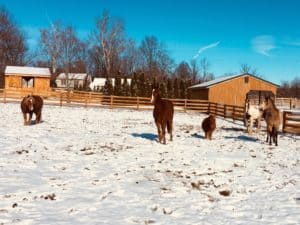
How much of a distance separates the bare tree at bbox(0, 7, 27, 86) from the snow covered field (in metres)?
51.9

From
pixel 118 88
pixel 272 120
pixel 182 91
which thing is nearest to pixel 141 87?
pixel 118 88

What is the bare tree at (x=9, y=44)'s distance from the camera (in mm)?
61094

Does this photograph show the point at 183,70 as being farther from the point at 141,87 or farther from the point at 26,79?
the point at 26,79

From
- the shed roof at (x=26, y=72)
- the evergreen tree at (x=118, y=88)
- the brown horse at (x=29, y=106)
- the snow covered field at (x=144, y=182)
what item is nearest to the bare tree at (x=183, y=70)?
the evergreen tree at (x=118, y=88)

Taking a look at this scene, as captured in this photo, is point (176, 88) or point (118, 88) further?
point (176, 88)

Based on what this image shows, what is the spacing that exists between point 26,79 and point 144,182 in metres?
36.5

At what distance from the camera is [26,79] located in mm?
41344

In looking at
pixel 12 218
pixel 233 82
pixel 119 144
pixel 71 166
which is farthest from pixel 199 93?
pixel 12 218

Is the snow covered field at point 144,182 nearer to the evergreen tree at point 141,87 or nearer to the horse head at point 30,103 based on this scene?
the horse head at point 30,103

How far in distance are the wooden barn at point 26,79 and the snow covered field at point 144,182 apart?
93.5 feet

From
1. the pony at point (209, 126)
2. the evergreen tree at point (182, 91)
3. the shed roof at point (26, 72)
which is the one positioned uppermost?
the shed roof at point (26, 72)

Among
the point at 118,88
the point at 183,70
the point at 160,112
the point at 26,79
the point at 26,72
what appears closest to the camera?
the point at 160,112

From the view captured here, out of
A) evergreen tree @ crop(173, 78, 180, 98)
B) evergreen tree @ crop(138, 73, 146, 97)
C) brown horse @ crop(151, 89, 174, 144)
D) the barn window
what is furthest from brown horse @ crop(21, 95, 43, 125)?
evergreen tree @ crop(173, 78, 180, 98)

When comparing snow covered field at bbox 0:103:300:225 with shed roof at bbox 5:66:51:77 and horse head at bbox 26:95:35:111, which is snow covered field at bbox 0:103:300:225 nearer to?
horse head at bbox 26:95:35:111
